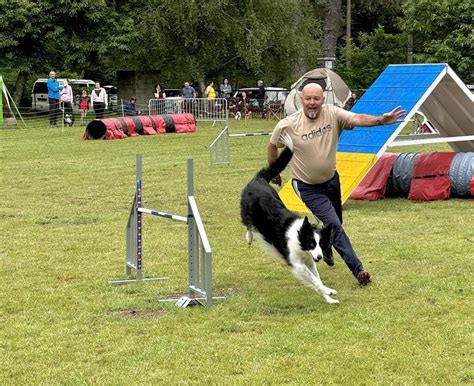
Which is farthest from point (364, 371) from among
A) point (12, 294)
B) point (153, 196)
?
point (153, 196)

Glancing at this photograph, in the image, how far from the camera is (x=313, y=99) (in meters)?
6.42

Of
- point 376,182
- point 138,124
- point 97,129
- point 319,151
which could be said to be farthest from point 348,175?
point 138,124

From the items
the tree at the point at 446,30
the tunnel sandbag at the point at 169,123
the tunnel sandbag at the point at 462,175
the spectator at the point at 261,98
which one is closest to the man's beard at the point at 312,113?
the tunnel sandbag at the point at 462,175

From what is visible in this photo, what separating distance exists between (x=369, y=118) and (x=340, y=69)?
2959 cm

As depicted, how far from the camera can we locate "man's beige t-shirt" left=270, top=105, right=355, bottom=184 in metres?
6.56

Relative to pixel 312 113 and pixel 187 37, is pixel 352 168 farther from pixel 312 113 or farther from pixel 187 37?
pixel 187 37

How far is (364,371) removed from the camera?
471 cm

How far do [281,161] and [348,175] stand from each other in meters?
3.95

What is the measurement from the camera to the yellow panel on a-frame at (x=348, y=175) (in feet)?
34.2

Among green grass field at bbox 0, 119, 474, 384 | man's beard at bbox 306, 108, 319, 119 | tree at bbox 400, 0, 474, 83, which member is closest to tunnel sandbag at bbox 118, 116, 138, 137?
tree at bbox 400, 0, 474, 83

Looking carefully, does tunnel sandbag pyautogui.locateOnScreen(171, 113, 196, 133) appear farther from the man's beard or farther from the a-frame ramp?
the man's beard

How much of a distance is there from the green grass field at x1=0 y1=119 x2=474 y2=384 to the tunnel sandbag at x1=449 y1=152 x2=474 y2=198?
21 centimetres

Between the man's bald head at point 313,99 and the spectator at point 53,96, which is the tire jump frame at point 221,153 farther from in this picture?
the spectator at point 53,96

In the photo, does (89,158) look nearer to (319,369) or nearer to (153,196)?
(153,196)
